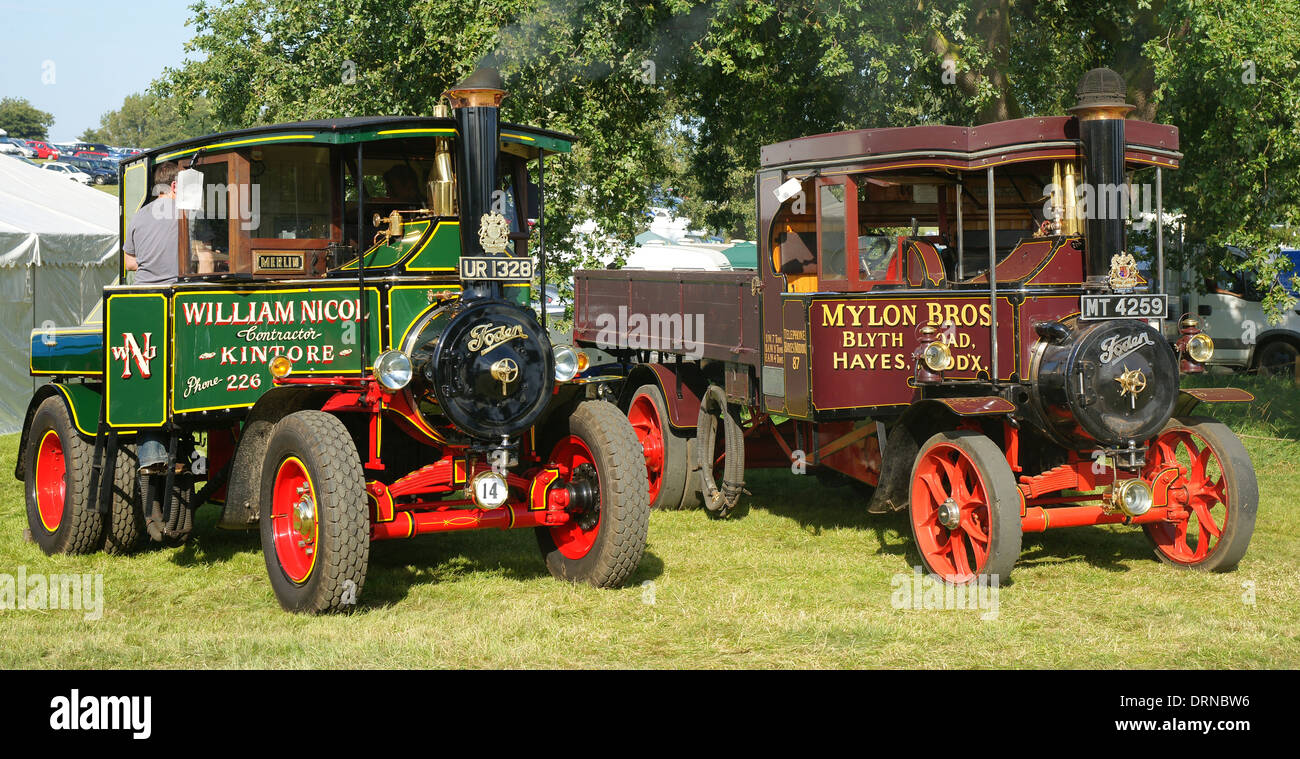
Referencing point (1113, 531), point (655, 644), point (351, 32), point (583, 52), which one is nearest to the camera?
point (655, 644)

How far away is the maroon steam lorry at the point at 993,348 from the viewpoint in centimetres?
704

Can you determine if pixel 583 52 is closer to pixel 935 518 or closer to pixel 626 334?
pixel 626 334

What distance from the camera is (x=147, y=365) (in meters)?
7.58

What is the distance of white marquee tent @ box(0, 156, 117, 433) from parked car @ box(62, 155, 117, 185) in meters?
36.0

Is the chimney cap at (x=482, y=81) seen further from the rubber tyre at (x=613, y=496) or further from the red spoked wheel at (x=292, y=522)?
the red spoked wheel at (x=292, y=522)

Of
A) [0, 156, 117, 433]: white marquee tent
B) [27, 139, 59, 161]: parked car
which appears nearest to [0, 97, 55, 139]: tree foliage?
[27, 139, 59, 161]: parked car

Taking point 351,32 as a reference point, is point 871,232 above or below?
below

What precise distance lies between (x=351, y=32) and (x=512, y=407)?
964cm

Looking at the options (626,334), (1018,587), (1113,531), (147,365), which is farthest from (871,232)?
(147,365)

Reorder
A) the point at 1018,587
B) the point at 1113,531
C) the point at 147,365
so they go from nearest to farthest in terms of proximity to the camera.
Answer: the point at 1018,587 → the point at 147,365 → the point at 1113,531

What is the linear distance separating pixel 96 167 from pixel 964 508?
53595 mm

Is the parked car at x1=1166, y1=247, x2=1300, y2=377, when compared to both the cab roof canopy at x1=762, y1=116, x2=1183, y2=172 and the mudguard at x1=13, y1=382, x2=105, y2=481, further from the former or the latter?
the mudguard at x1=13, y1=382, x2=105, y2=481

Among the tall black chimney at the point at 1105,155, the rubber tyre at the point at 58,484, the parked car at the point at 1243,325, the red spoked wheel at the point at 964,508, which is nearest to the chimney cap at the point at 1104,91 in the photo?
the tall black chimney at the point at 1105,155

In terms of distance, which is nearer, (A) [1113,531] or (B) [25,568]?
(B) [25,568]
